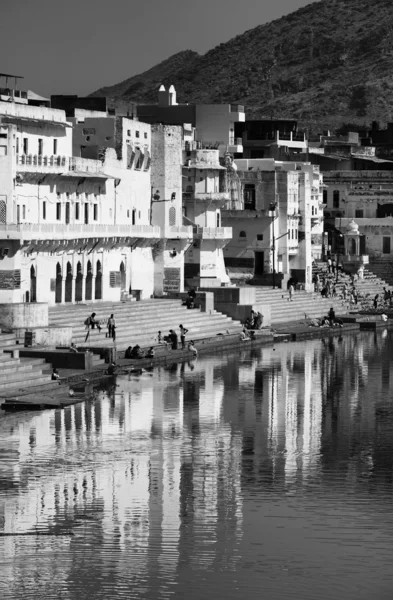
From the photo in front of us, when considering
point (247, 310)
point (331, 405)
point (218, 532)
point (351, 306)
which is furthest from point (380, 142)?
point (218, 532)

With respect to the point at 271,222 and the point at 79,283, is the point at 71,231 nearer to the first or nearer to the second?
the point at 79,283

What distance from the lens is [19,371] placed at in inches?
1876

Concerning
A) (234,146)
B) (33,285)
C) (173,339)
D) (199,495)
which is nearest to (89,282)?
(33,285)

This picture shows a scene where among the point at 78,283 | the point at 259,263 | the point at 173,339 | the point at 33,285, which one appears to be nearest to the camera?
the point at 173,339

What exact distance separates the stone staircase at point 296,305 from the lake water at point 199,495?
2209 cm

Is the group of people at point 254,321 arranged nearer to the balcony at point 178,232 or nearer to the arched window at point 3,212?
the balcony at point 178,232

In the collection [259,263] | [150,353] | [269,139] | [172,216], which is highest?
[269,139]

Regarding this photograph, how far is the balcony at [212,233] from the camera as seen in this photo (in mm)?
78375

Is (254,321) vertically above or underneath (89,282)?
underneath

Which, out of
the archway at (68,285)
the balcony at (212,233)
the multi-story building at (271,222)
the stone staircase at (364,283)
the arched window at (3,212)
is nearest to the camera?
the arched window at (3,212)

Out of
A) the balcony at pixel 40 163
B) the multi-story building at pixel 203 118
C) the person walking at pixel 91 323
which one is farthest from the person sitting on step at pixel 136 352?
the multi-story building at pixel 203 118

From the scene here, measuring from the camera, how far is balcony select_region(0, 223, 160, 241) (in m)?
57.8

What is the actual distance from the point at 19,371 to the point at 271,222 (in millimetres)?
41076

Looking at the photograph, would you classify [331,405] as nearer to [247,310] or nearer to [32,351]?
[32,351]
